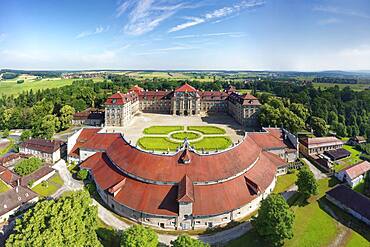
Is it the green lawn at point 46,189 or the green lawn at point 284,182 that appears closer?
the green lawn at point 46,189

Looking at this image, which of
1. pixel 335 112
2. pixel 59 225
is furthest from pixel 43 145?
pixel 335 112

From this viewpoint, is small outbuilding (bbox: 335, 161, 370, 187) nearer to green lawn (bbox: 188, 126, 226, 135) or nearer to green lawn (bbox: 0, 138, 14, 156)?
green lawn (bbox: 188, 126, 226, 135)

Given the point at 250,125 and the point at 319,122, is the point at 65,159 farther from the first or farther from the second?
the point at 319,122

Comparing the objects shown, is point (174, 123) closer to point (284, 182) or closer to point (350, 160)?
point (284, 182)

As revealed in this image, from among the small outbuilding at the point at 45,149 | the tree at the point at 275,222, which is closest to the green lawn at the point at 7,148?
the small outbuilding at the point at 45,149

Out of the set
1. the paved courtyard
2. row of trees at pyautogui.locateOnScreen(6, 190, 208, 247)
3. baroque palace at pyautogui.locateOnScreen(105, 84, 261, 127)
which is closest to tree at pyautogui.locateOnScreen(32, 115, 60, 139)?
the paved courtyard

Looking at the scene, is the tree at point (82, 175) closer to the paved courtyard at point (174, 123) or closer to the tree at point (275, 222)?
the paved courtyard at point (174, 123)

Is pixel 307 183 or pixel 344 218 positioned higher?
pixel 307 183
